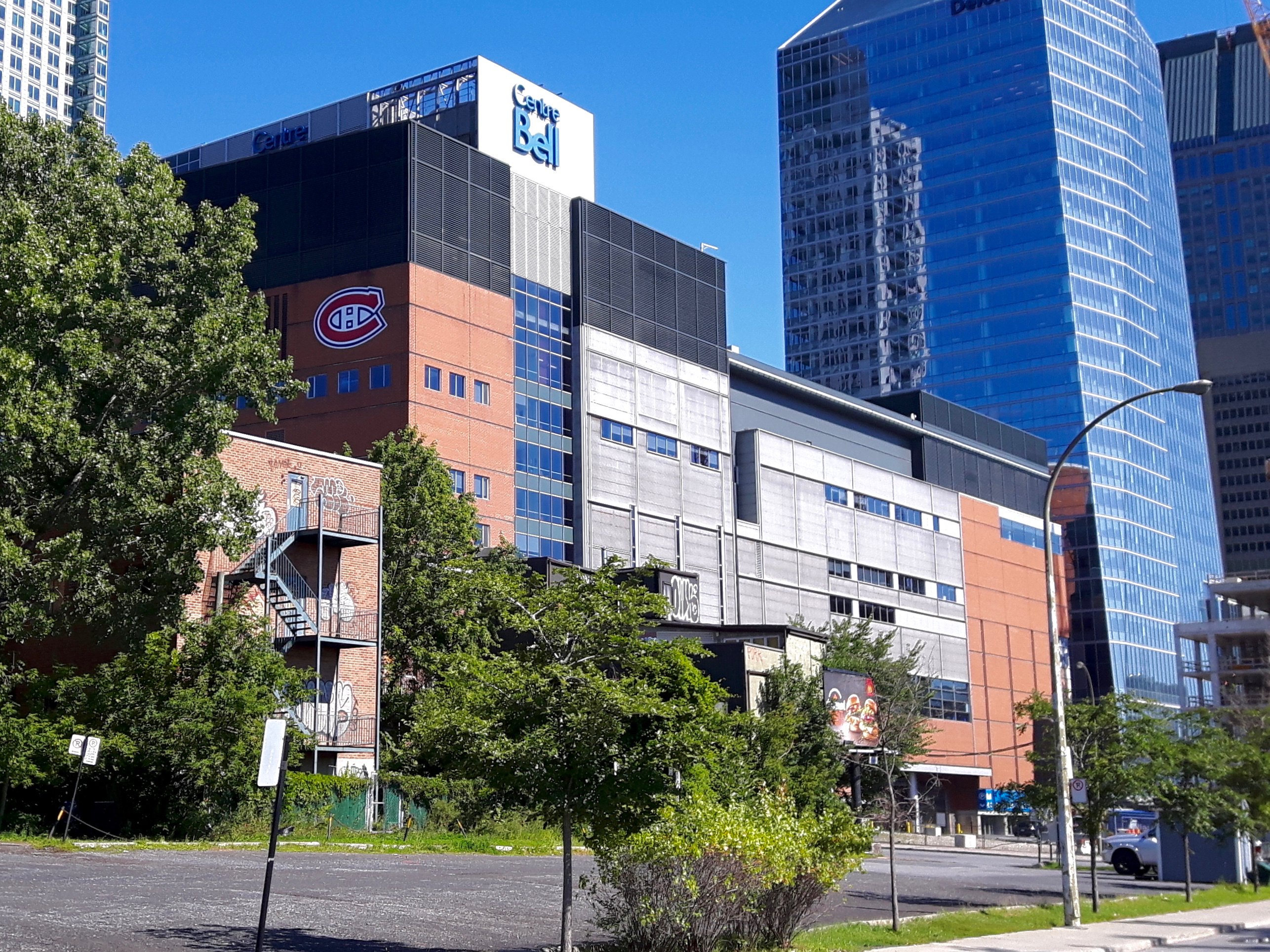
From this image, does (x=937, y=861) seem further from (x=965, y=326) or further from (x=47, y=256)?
(x=965, y=326)

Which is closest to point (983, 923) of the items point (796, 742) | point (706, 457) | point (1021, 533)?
point (796, 742)

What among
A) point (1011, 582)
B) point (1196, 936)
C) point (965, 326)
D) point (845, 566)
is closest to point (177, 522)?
point (1196, 936)

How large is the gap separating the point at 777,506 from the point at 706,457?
319 inches

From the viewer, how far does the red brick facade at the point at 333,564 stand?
4603 cm

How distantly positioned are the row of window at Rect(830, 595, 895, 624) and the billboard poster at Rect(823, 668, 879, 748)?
3937cm

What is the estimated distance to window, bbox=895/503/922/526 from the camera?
105 metres

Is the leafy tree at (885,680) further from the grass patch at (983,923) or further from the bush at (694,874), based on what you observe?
the bush at (694,874)

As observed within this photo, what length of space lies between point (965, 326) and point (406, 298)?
419 ft

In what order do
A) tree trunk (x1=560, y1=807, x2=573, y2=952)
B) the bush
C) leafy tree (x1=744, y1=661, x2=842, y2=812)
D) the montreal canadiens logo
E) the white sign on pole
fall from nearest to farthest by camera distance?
the white sign on pole, tree trunk (x1=560, y1=807, x2=573, y2=952), the bush, leafy tree (x1=744, y1=661, x2=842, y2=812), the montreal canadiens logo

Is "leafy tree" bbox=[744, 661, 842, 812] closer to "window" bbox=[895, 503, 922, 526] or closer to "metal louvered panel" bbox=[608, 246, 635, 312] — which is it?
"metal louvered panel" bbox=[608, 246, 635, 312]

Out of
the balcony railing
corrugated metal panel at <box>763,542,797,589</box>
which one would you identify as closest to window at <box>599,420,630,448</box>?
corrugated metal panel at <box>763,542,797,589</box>

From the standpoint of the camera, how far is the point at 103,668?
38.4m

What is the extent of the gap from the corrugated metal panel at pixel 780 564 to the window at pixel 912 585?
49.5 feet

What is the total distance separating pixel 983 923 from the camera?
1063 inches
